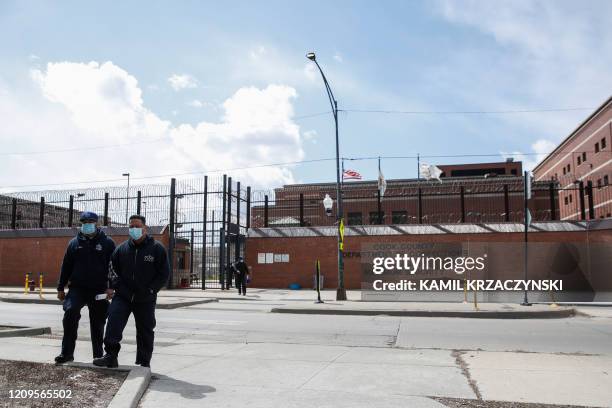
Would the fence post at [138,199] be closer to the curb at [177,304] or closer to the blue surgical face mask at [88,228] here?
the curb at [177,304]

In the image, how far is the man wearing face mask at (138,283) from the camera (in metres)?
6.11

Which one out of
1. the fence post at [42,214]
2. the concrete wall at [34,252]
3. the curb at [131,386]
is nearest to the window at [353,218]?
the concrete wall at [34,252]

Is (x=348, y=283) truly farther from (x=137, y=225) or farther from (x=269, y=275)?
(x=137, y=225)

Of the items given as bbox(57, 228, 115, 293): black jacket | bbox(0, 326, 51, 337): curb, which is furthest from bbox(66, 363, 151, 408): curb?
bbox(0, 326, 51, 337): curb

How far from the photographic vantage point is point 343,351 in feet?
28.3

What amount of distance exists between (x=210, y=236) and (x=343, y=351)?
20444 millimetres

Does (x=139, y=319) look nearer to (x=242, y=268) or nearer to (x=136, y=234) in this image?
(x=136, y=234)

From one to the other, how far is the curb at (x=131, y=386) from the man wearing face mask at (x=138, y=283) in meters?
0.28

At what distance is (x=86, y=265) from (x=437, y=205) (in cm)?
3548

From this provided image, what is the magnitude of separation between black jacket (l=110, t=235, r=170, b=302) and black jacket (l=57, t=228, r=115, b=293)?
229mm

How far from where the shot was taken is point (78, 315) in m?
6.41

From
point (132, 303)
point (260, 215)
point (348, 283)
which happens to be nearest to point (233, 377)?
point (132, 303)

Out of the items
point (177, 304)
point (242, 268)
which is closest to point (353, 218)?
point (242, 268)

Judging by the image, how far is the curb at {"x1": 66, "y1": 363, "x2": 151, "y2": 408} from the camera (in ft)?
15.9
